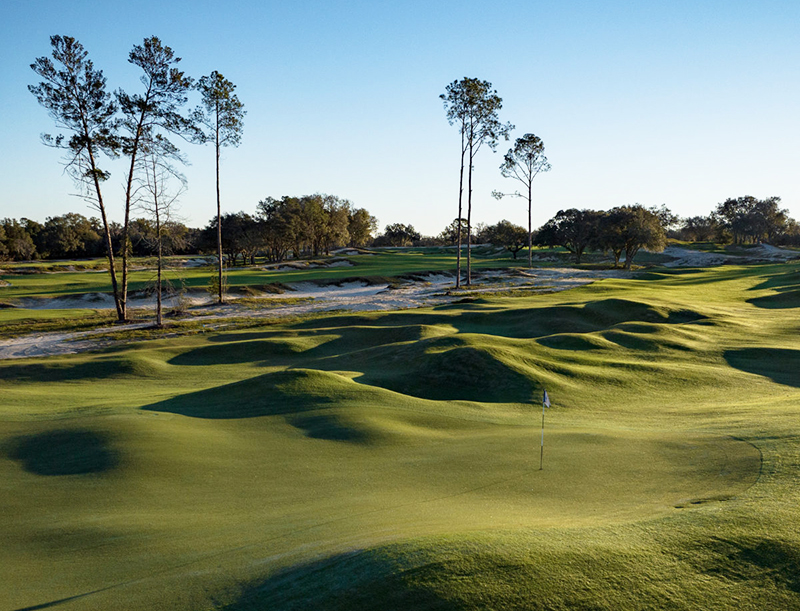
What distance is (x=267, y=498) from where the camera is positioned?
9.68 m

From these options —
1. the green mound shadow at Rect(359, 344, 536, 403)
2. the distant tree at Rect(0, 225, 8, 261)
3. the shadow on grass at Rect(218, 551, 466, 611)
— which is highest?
the distant tree at Rect(0, 225, 8, 261)

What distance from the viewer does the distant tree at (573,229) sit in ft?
301

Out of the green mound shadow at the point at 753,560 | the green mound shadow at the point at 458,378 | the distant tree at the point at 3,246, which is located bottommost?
the green mound shadow at the point at 458,378

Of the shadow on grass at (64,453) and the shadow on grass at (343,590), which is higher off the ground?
Answer: the shadow on grass at (343,590)

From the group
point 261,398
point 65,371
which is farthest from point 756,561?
point 65,371

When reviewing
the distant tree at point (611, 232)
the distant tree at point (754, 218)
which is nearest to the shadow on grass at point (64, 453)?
the distant tree at point (611, 232)

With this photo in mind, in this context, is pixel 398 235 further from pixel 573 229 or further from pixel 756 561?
pixel 756 561

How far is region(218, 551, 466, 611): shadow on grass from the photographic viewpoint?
17.7 ft

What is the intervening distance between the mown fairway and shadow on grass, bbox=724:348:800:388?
113mm

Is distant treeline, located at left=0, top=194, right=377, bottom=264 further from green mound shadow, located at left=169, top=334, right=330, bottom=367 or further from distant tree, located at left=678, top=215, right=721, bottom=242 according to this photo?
distant tree, located at left=678, top=215, right=721, bottom=242

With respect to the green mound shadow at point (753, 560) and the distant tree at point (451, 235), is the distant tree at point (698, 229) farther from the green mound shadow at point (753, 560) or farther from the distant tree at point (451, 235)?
the green mound shadow at point (753, 560)

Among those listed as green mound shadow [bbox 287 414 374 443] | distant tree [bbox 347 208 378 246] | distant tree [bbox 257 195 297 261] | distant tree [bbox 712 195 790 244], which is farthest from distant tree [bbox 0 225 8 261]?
distant tree [bbox 712 195 790 244]

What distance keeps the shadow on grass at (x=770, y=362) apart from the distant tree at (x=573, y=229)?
65.9 m

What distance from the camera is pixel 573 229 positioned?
313 feet
